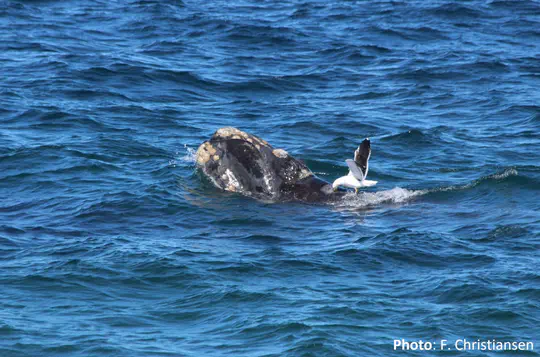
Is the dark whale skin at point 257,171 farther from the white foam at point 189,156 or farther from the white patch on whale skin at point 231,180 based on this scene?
the white foam at point 189,156

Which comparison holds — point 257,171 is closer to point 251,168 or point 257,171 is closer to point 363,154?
point 251,168

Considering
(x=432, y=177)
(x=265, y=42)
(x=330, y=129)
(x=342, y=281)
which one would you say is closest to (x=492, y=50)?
(x=265, y=42)

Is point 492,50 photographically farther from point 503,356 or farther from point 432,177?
point 503,356

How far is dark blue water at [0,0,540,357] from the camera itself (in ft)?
36.6

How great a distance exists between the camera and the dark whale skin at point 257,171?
16.2 metres

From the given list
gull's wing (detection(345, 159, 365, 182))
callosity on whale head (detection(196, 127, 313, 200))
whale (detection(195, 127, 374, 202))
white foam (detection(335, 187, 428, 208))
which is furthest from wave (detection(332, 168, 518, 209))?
gull's wing (detection(345, 159, 365, 182))

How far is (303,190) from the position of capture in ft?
53.1

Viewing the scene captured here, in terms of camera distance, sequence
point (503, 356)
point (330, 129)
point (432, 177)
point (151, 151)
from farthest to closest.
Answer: point (330, 129) → point (151, 151) → point (432, 177) → point (503, 356)

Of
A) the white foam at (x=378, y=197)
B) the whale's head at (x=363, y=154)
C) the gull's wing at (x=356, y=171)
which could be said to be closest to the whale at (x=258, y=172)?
the white foam at (x=378, y=197)

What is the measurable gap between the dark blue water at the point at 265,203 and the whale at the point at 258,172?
345mm

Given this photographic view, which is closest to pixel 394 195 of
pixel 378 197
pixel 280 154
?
pixel 378 197

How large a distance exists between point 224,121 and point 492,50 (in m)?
10.8

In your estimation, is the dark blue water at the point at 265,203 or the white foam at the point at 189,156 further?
the white foam at the point at 189,156

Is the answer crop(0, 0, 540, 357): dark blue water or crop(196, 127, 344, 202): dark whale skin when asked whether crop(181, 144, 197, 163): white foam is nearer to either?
crop(0, 0, 540, 357): dark blue water
